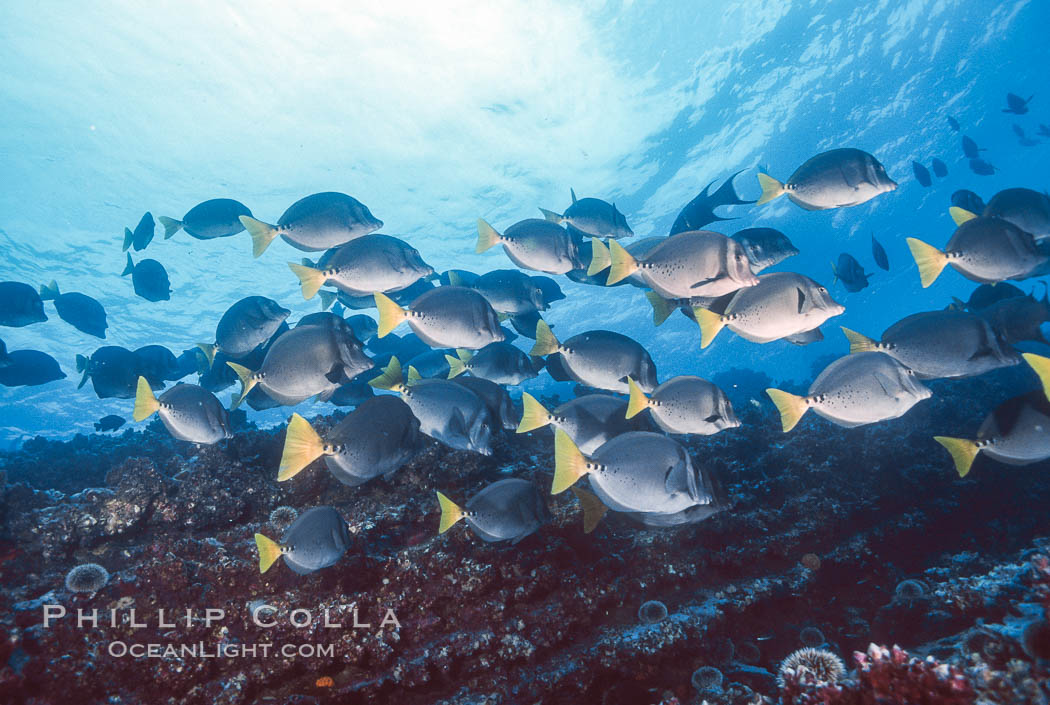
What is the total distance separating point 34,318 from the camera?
770 cm

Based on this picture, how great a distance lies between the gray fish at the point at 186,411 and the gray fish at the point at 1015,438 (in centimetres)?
631

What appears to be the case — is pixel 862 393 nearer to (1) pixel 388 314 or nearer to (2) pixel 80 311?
(1) pixel 388 314

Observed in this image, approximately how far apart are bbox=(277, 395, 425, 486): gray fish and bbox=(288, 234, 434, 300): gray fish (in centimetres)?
130

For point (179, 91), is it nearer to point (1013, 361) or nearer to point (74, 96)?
point (74, 96)

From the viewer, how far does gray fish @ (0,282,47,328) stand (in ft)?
24.0

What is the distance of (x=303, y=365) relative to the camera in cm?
414

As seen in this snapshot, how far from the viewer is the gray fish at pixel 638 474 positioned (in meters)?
3.56

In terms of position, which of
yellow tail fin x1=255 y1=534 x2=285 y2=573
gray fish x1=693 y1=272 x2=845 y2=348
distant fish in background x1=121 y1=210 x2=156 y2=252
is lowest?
yellow tail fin x1=255 y1=534 x2=285 y2=573

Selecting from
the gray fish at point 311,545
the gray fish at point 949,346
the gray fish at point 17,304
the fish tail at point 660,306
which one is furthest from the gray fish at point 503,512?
the gray fish at point 17,304

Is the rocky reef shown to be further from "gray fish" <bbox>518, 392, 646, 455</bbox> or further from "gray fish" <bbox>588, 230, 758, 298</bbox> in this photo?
"gray fish" <bbox>588, 230, 758, 298</bbox>

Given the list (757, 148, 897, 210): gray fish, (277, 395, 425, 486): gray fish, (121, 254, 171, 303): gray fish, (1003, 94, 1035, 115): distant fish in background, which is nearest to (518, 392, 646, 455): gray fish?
(277, 395, 425, 486): gray fish

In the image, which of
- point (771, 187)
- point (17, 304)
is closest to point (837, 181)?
point (771, 187)

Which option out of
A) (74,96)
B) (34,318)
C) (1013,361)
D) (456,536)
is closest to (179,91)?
(74,96)

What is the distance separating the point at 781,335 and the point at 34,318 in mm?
11009
